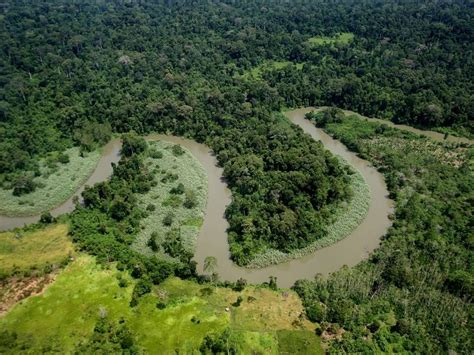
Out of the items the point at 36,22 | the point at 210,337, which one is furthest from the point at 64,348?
the point at 36,22

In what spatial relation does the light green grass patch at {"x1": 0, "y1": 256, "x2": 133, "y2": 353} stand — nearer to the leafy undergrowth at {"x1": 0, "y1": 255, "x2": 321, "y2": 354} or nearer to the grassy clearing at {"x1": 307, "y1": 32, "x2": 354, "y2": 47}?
the leafy undergrowth at {"x1": 0, "y1": 255, "x2": 321, "y2": 354}

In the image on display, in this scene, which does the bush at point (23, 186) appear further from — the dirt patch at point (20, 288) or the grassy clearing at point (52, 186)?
the dirt patch at point (20, 288)

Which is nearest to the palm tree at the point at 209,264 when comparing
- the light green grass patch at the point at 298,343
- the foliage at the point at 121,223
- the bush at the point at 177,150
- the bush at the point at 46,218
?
the foliage at the point at 121,223

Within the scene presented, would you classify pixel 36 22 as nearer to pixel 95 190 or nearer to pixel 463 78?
pixel 95 190

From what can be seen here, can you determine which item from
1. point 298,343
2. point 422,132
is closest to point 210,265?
point 298,343

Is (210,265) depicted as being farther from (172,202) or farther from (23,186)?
(23,186)

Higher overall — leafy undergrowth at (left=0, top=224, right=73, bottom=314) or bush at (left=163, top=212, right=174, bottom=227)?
bush at (left=163, top=212, right=174, bottom=227)

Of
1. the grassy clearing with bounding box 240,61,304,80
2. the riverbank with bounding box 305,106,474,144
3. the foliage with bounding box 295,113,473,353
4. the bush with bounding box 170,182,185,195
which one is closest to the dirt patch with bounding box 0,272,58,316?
the bush with bounding box 170,182,185,195
